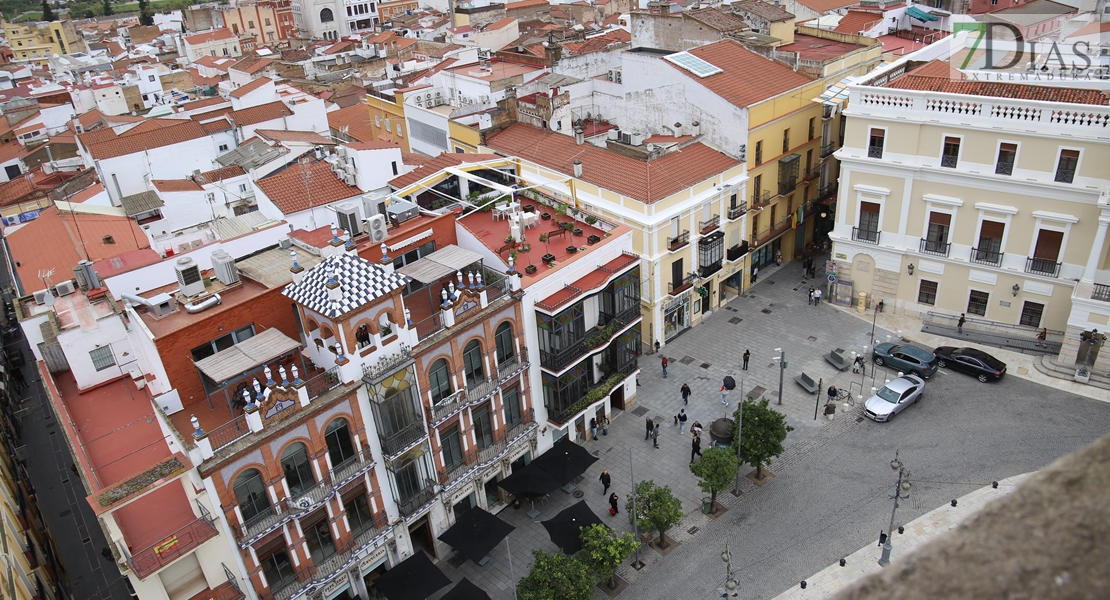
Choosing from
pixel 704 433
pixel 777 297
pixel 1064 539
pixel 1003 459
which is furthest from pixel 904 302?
pixel 1064 539

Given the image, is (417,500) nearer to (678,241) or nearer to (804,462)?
(804,462)

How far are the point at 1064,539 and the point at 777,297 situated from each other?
43.0m

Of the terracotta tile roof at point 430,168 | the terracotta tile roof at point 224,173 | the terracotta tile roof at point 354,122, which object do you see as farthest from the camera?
the terracotta tile roof at point 354,122

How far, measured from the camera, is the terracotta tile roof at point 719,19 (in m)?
53.4

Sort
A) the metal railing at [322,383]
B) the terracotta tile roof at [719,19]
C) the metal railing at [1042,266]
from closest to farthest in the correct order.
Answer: the metal railing at [322,383]
the metal railing at [1042,266]
the terracotta tile roof at [719,19]

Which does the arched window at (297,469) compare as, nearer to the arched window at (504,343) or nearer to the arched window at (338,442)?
the arched window at (338,442)

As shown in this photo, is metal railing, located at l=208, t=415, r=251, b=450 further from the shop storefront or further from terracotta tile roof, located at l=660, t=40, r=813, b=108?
terracotta tile roof, located at l=660, t=40, r=813, b=108

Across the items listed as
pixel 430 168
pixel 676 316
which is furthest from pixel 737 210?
pixel 430 168

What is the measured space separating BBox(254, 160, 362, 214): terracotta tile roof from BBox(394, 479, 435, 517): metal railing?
60.2ft

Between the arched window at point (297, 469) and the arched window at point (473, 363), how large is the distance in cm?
747

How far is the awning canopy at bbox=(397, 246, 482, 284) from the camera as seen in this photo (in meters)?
29.0

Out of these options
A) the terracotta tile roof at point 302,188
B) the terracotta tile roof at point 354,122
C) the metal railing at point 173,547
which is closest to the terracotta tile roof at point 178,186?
the terracotta tile roof at point 302,188

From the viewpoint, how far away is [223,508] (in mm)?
22812

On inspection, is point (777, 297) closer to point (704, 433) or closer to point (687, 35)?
point (704, 433)
